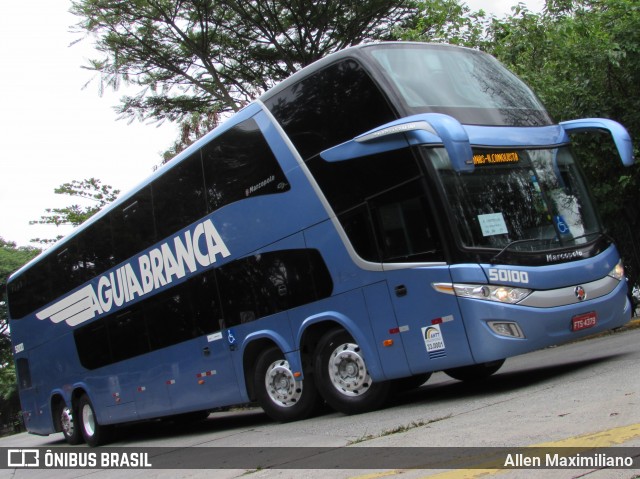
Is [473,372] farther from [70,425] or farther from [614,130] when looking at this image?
[70,425]

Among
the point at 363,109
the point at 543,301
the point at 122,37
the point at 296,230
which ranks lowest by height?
the point at 543,301

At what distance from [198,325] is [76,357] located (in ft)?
13.9

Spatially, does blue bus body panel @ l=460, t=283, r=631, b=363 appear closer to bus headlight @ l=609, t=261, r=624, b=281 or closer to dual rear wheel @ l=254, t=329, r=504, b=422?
bus headlight @ l=609, t=261, r=624, b=281

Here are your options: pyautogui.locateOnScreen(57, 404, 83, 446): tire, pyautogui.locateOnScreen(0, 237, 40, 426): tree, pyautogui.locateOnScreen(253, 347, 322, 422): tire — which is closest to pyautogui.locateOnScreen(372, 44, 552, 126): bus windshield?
pyautogui.locateOnScreen(253, 347, 322, 422): tire

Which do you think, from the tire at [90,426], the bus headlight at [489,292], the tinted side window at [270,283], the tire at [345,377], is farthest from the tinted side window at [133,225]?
the bus headlight at [489,292]

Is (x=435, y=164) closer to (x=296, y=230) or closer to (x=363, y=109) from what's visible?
(x=363, y=109)

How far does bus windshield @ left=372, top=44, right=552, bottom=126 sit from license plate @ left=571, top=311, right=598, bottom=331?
7.64 ft

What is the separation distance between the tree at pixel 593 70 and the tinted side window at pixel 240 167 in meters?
7.04

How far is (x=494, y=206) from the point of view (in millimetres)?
8266

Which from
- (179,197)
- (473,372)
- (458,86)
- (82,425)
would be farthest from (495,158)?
(82,425)

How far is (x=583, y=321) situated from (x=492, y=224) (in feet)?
4.83

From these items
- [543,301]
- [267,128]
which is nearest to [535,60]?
[267,128]

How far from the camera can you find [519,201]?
332 inches

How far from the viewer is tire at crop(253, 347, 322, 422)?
989 cm
